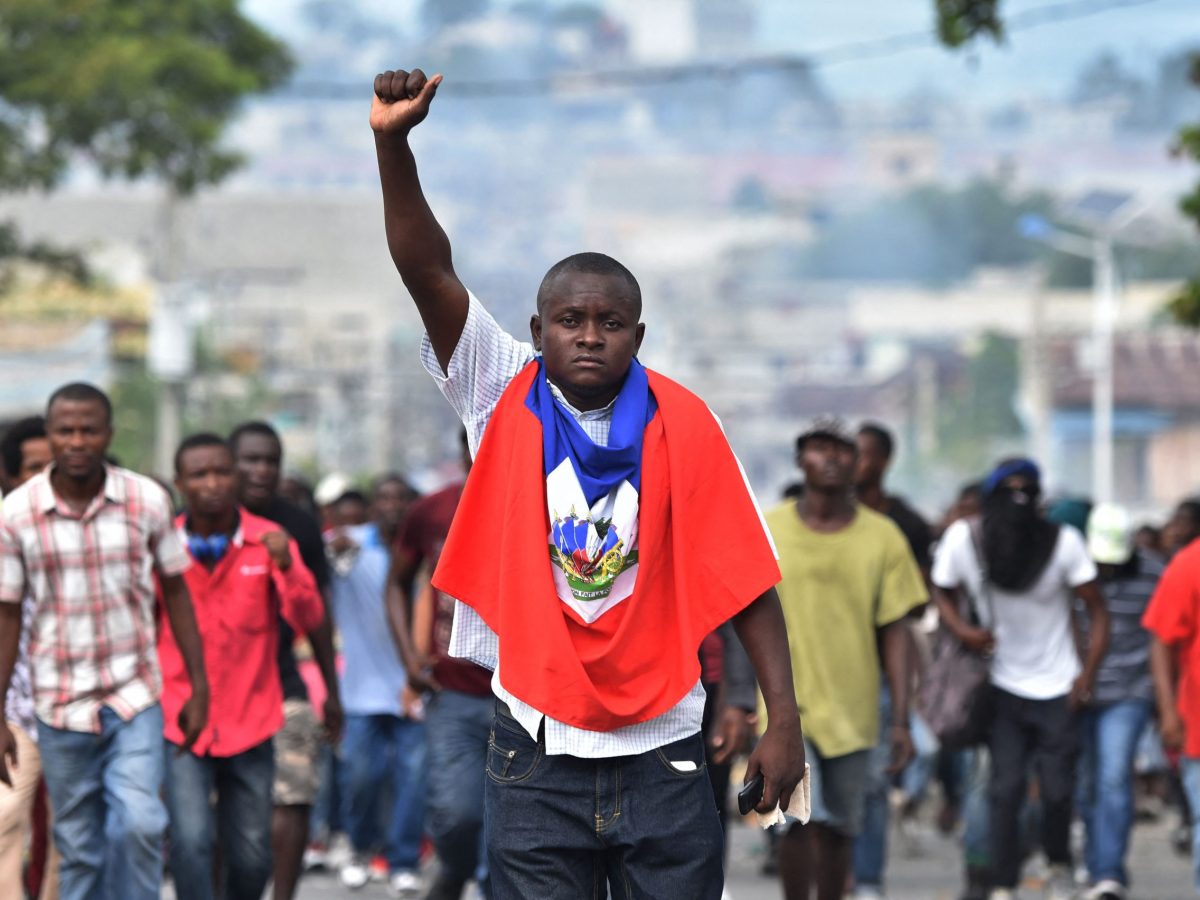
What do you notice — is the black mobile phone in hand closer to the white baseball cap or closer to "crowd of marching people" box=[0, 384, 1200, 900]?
"crowd of marching people" box=[0, 384, 1200, 900]

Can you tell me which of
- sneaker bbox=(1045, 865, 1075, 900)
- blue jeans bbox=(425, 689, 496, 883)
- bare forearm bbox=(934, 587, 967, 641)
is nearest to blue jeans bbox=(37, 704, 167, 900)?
blue jeans bbox=(425, 689, 496, 883)

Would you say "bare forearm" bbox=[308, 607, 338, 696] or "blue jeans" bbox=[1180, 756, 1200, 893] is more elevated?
"bare forearm" bbox=[308, 607, 338, 696]

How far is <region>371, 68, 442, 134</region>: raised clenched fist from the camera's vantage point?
4.64 meters

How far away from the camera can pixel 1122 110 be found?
191 metres

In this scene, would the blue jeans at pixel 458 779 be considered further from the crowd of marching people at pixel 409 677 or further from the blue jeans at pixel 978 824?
the blue jeans at pixel 978 824

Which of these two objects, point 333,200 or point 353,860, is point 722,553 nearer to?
point 353,860

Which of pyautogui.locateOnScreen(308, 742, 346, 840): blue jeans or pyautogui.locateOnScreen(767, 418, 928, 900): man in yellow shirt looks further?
pyautogui.locateOnScreen(308, 742, 346, 840): blue jeans

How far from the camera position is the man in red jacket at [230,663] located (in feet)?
25.3

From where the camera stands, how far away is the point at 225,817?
787cm

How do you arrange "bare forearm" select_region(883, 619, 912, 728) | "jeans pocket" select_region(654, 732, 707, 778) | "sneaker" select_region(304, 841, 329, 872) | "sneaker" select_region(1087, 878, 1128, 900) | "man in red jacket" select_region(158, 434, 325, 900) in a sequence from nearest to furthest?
"jeans pocket" select_region(654, 732, 707, 778) → "man in red jacket" select_region(158, 434, 325, 900) → "bare forearm" select_region(883, 619, 912, 728) → "sneaker" select_region(1087, 878, 1128, 900) → "sneaker" select_region(304, 841, 329, 872)

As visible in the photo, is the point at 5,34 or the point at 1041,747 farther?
the point at 5,34

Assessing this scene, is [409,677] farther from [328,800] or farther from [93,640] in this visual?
[328,800]

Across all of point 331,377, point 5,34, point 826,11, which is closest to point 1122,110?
point 826,11

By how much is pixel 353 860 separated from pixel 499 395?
275 inches
